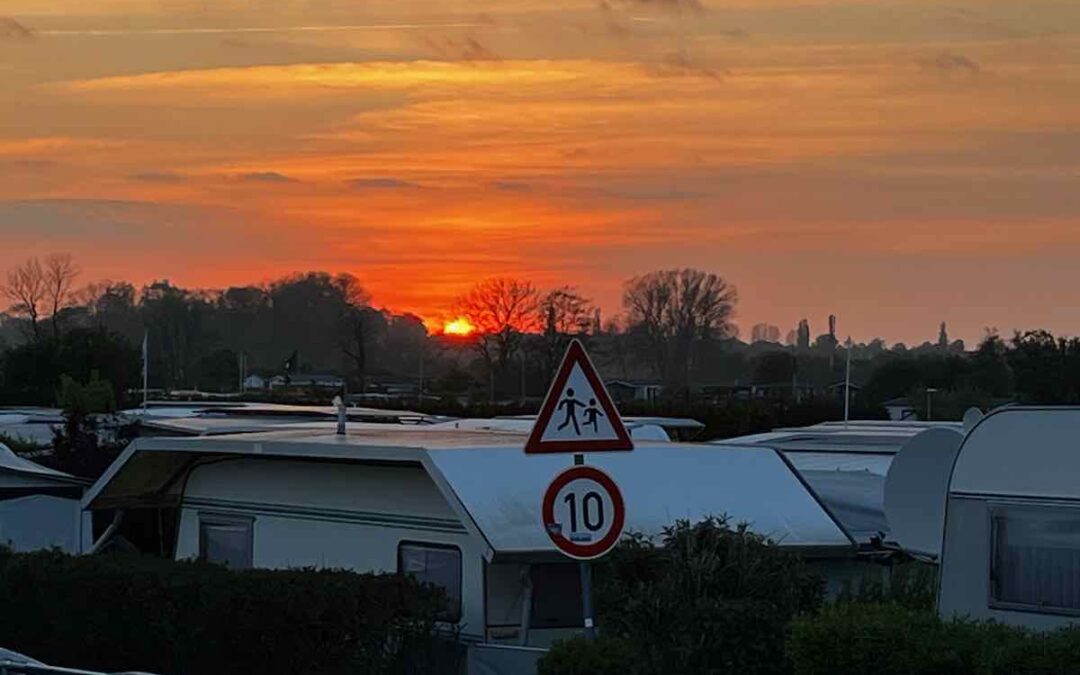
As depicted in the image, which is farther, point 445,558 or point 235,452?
point 235,452

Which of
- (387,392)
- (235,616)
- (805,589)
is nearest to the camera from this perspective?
(805,589)

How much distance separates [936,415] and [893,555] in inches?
1686

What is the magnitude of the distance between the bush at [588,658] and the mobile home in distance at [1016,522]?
2492 mm

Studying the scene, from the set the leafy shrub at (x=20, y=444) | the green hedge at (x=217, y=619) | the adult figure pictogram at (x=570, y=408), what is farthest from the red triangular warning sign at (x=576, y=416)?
the leafy shrub at (x=20, y=444)

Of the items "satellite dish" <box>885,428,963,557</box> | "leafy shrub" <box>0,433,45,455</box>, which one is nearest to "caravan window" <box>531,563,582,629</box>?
"satellite dish" <box>885,428,963,557</box>

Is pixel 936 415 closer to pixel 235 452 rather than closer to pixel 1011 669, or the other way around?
pixel 235 452

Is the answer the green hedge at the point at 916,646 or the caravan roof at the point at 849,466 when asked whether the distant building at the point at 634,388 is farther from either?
the green hedge at the point at 916,646

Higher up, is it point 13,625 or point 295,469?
point 295,469

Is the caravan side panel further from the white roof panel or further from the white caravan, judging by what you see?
the white caravan

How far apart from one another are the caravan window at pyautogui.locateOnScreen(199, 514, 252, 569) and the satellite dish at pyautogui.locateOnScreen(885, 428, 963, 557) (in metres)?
6.17

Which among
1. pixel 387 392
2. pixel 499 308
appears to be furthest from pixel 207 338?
pixel 499 308

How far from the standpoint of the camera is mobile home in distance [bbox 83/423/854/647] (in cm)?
1286

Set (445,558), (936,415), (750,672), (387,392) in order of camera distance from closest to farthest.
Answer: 1. (750,672)
2. (445,558)
3. (936,415)
4. (387,392)

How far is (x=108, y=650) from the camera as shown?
13.5 metres
